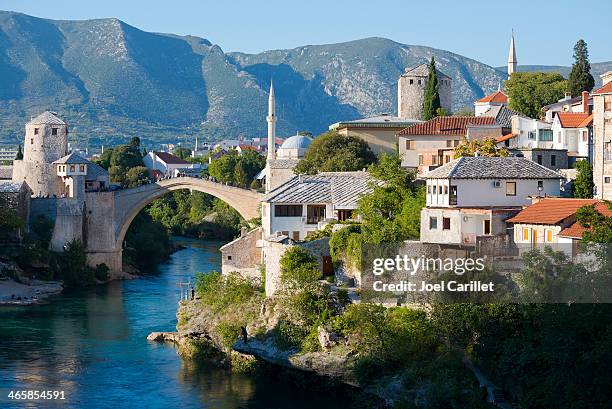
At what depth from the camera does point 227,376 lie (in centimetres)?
3766

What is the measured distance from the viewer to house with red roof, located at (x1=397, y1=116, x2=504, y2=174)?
5262 centimetres

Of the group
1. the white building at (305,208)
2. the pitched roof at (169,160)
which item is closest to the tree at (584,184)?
the white building at (305,208)

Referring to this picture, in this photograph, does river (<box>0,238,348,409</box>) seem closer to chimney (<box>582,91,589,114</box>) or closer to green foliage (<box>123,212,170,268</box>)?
green foliage (<box>123,212,170,268</box>)

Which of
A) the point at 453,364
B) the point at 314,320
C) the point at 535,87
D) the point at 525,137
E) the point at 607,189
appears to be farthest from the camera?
the point at 535,87

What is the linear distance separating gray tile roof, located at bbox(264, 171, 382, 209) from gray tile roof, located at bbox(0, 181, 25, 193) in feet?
75.1

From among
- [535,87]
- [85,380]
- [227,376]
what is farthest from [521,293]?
[535,87]

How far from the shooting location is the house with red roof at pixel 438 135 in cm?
5262

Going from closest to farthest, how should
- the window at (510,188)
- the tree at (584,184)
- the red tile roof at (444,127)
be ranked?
1. the window at (510,188)
2. the tree at (584,184)
3. the red tile roof at (444,127)

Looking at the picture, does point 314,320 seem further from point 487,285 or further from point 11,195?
point 11,195

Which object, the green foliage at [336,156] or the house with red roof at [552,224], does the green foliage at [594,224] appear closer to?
the house with red roof at [552,224]

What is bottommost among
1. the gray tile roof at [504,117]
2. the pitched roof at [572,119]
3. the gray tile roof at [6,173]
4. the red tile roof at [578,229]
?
the red tile roof at [578,229]

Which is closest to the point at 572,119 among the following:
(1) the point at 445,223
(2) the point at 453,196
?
(2) the point at 453,196

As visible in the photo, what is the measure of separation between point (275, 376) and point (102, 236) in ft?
112

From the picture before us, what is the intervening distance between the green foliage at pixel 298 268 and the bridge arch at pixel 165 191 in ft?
95.0
